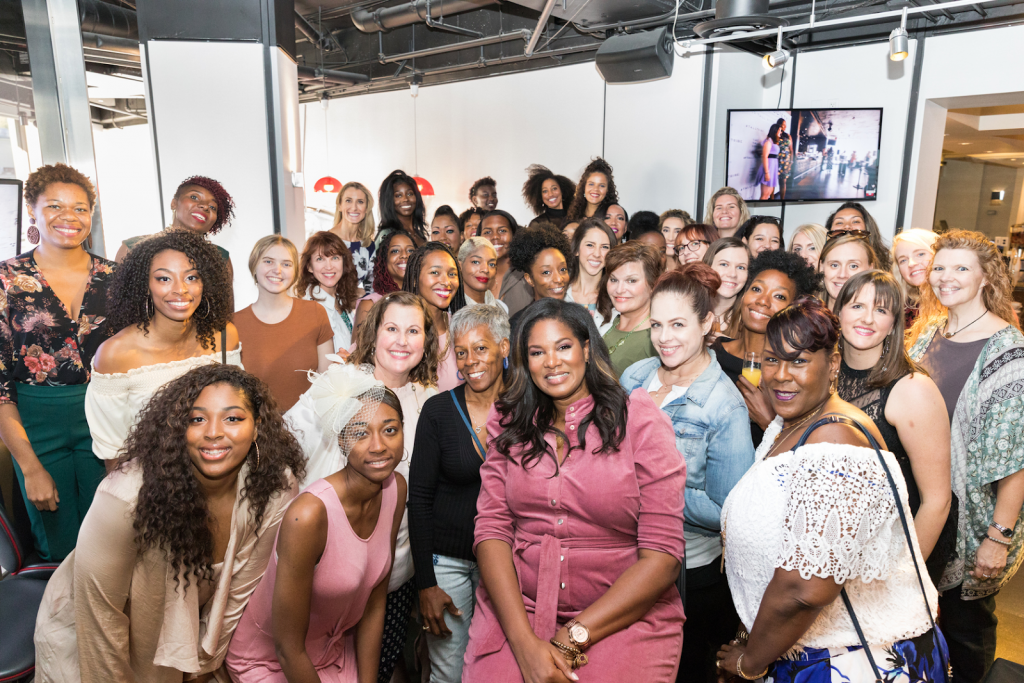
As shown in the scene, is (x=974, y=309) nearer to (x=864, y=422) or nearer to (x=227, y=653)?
(x=864, y=422)

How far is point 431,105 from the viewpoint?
9.48 meters

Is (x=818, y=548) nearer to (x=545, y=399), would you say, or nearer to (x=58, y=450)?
(x=545, y=399)

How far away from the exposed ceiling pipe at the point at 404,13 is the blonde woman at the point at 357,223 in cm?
329

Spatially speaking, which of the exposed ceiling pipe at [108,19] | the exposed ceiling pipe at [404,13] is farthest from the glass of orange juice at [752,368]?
the exposed ceiling pipe at [108,19]

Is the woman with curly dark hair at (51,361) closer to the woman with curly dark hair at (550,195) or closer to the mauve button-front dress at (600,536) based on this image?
the mauve button-front dress at (600,536)

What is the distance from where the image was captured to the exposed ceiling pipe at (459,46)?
7.59 meters

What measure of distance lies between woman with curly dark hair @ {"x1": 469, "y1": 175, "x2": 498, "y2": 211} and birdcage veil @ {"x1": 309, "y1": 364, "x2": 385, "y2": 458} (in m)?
5.86

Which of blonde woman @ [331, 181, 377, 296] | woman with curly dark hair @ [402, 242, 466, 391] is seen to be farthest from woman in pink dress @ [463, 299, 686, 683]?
blonde woman @ [331, 181, 377, 296]

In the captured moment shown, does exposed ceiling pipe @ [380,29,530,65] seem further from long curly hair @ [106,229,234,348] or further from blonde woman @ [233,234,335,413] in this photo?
long curly hair @ [106,229,234,348]

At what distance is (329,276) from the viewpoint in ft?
12.4

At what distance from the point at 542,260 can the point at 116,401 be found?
224 cm

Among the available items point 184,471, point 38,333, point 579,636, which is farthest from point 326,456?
point 38,333

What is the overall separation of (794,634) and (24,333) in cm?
306

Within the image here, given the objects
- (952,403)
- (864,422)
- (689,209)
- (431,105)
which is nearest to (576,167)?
(689,209)
